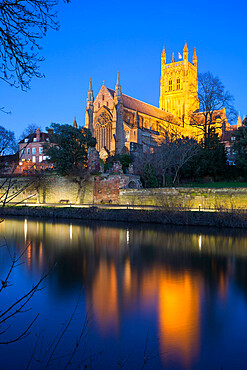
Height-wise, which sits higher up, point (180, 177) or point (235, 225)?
point (180, 177)

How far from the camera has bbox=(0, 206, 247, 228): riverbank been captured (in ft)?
65.4

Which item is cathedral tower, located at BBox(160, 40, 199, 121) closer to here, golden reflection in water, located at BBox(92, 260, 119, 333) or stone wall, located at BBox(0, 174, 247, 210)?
stone wall, located at BBox(0, 174, 247, 210)

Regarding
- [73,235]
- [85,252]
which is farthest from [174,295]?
[73,235]

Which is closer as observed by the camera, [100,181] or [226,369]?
[226,369]

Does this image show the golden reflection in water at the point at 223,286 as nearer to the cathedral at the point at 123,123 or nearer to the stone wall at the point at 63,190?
the stone wall at the point at 63,190

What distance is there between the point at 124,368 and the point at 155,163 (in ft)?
113

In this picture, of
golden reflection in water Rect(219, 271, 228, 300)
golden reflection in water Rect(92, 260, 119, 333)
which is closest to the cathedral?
golden reflection in water Rect(219, 271, 228, 300)

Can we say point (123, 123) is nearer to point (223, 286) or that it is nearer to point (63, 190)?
point (63, 190)

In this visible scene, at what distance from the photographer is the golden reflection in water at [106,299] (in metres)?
6.22

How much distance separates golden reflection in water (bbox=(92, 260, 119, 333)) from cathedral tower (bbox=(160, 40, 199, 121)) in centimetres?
7227

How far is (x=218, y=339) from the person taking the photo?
554 centimetres

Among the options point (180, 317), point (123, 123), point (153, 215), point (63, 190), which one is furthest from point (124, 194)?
point (123, 123)

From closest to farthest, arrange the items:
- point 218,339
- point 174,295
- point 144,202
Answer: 1. point 218,339
2. point 174,295
3. point 144,202

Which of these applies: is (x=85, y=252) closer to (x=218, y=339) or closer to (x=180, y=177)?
(x=218, y=339)
